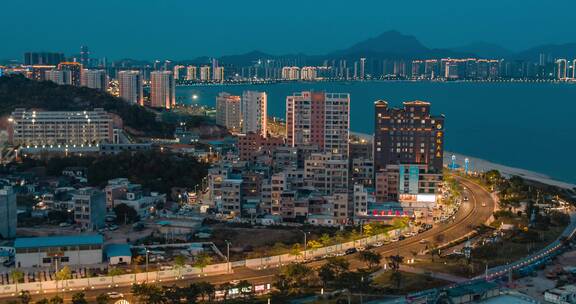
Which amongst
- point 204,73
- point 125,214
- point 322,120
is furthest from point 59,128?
point 204,73

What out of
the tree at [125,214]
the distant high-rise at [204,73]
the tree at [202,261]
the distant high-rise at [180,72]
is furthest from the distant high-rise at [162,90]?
the distant high-rise at [204,73]

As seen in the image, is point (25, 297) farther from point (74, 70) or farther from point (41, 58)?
point (41, 58)

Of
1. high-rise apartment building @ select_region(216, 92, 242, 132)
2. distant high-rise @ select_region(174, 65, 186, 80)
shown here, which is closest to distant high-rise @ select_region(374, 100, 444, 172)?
high-rise apartment building @ select_region(216, 92, 242, 132)

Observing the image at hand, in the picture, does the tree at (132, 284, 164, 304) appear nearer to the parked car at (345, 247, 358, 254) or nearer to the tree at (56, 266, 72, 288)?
the tree at (56, 266, 72, 288)

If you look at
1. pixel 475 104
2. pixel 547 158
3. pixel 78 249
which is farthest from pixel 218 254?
pixel 475 104

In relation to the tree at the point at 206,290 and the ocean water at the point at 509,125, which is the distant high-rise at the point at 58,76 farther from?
the tree at the point at 206,290

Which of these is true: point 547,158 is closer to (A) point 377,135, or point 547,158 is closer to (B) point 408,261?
(A) point 377,135
